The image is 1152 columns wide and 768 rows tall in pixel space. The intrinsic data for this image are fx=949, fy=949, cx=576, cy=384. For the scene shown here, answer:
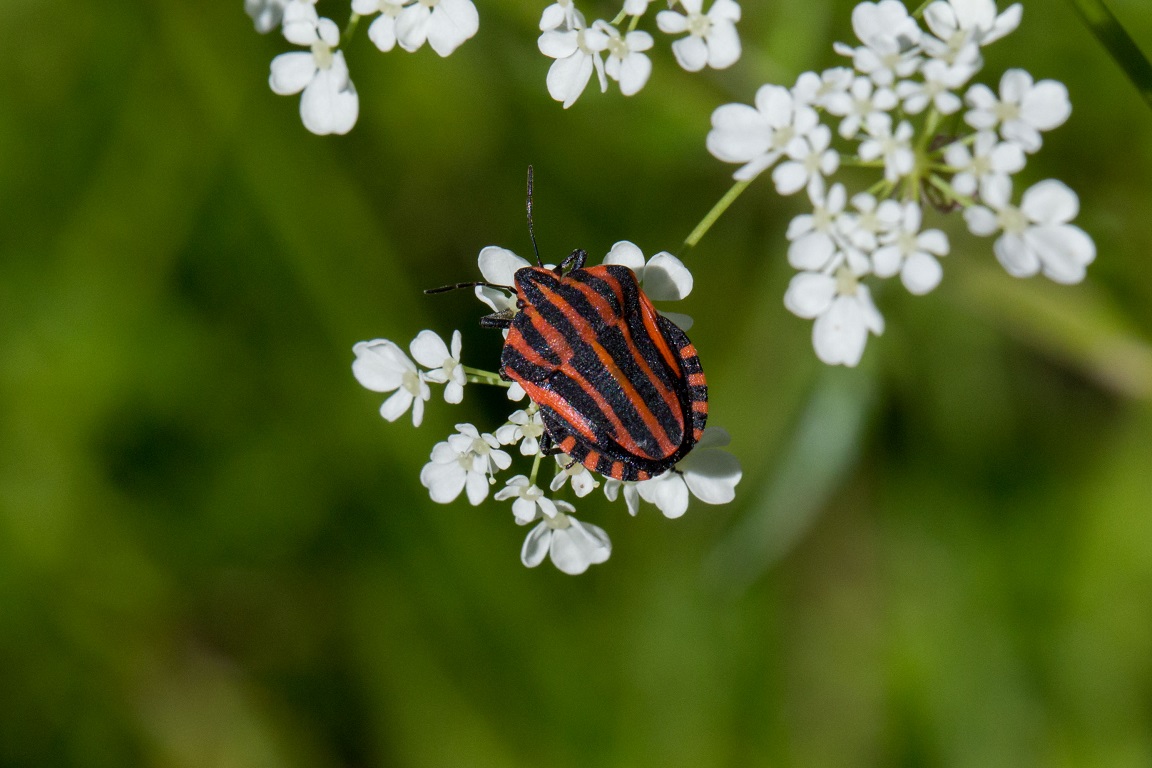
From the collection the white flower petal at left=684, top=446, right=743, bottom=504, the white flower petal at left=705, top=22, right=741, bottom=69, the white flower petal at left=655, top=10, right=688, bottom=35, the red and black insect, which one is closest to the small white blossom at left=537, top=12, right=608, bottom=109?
the white flower petal at left=655, top=10, right=688, bottom=35

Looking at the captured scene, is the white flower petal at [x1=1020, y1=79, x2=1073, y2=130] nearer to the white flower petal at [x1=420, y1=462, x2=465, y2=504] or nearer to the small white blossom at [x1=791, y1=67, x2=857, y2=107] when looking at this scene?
the small white blossom at [x1=791, y1=67, x2=857, y2=107]

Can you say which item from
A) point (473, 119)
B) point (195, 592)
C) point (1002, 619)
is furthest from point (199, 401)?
point (1002, 619)

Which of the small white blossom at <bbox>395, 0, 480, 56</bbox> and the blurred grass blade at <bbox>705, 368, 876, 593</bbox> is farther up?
the small white blossom at <bbox>395, 0, 480, 56</bbox>

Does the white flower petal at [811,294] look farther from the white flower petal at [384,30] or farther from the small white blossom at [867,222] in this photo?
the white flower petal at [384,30]

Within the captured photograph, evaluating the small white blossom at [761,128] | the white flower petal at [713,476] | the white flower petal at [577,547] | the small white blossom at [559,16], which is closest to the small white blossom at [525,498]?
the white flower petal at [577,547]

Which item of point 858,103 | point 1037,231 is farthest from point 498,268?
point 1037,231
